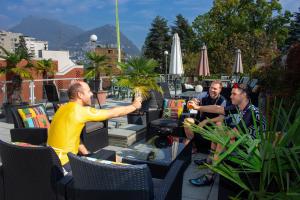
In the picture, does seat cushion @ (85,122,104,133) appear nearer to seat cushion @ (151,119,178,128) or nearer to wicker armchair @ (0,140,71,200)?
seat cushion @ (151,119,178,128)

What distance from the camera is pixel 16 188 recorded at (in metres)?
2.49

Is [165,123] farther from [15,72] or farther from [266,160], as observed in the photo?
[15,72]

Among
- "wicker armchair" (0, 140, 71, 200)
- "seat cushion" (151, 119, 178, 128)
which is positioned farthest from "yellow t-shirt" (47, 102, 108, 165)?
"seat cushion" (151, 119, 178, 128)

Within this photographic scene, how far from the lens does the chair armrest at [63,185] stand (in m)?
2.23

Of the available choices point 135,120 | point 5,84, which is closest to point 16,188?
point 135,120

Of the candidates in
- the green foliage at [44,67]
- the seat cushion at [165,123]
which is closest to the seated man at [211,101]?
the seat cushion at [165,123]

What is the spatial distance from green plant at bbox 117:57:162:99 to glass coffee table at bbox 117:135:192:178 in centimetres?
169

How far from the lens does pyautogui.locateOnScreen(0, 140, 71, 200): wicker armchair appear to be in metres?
2.29

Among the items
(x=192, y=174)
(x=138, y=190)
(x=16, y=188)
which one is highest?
(x=138, y=190)

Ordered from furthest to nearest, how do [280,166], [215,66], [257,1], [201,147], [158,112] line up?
[257,1], [215,66], [158,112], [201,147], [280,166]

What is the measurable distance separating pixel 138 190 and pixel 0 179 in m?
1.42

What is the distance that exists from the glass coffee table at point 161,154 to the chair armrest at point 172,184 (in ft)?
1.47

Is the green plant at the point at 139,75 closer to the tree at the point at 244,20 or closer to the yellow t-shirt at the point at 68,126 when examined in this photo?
the yellow t-shirt at the point at 68,126

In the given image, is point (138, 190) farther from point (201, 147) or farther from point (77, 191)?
point (201, 147)
